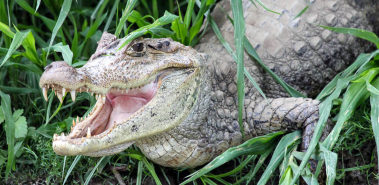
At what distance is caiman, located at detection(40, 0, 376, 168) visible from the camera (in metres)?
2.41

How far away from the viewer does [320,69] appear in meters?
3.24

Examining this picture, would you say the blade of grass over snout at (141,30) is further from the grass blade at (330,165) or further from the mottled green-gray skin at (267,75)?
the grass blade at (330,165)

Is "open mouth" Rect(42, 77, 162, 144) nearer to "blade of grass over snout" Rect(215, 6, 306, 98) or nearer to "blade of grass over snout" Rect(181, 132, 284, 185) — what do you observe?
"blade of grass over snout" Rect(181, 132, 284, 185)

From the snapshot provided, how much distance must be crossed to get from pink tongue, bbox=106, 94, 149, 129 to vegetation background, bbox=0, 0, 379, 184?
32 centimetres

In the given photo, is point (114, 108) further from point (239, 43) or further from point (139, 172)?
point (239, 43)

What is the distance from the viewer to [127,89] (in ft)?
8.17

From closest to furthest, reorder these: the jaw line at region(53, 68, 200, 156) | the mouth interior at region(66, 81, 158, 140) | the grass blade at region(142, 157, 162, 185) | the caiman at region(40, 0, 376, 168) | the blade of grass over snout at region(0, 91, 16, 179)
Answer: the jaw line at region(53, 68, 200, 156)
the caiman at region(40, 0, 376, 168)
the mouth interior at region(66, 81, 158, 140)
the grass blade at region(142, 157, 162, 185)
the blade of grass over snout at region(0, 91, 16, 179)

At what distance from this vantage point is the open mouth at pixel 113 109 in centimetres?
249

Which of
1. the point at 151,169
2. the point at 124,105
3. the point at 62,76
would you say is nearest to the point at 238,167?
the point at 151,169

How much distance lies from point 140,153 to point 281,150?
33.8 inches

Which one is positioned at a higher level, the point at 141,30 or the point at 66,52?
the point at 141,30

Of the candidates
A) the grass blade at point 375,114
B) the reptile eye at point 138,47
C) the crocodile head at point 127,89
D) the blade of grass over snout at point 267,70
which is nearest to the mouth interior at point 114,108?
the crocodile head at point 127,89

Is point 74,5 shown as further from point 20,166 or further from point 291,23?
point 291,23

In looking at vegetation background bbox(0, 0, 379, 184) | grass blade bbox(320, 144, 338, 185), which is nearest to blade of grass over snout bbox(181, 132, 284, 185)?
vegetation background bbox(0, 0, 379, 184)
